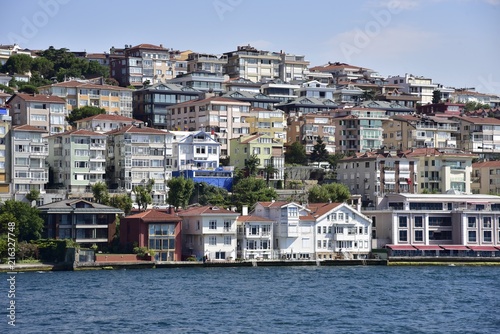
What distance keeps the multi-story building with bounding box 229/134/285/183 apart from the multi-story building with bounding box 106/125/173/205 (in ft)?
29.0

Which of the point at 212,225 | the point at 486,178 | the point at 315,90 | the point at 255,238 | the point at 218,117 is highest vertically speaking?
the point at 315,90

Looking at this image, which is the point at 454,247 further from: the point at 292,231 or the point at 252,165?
the point at 252,165

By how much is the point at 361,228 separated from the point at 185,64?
5419cm

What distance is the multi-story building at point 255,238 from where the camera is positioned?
3027 inches

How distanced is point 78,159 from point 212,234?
1625 cm

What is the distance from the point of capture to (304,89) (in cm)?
12238

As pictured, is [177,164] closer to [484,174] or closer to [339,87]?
[484,174]

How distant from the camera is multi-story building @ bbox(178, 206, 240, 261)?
75312mm

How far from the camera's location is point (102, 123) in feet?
314

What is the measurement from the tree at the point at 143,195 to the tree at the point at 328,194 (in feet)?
40.3

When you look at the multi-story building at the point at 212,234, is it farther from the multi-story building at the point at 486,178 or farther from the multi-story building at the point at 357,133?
the multi-story building at the point at 357,133

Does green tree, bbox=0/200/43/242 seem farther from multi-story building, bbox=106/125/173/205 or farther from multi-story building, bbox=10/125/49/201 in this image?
multi-story building, bbox=106/125/173/205

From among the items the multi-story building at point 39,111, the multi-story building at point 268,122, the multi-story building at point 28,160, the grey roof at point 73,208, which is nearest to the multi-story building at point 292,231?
the grey roof at point 73,208

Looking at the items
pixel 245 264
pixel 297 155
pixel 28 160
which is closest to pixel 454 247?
pixel 245 264
